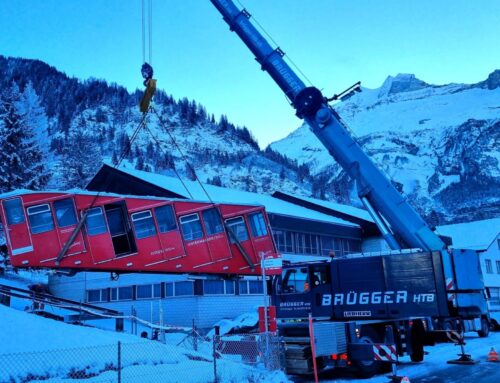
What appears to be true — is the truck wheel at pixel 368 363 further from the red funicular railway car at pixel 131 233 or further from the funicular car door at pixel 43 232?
the funicular car door at pixel 43 232

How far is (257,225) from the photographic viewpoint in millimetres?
18359

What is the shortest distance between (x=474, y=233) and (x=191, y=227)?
1503 inches

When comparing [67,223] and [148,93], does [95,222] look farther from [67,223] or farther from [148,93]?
[148,93]

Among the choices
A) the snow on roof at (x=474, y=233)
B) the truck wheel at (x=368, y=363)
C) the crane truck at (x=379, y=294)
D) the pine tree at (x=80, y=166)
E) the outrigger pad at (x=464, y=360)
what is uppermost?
the pine tree at (x=80, y=166)

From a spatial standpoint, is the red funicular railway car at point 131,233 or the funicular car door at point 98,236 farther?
the funicular car door at point 98,236

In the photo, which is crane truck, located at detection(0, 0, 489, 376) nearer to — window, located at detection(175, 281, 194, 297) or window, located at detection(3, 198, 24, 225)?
window, located at detection(3, 198, 24, 225)

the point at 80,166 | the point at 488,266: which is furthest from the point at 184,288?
the point at 80,166

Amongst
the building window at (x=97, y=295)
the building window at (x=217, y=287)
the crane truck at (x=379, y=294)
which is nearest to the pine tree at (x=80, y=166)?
the building window at (x=97, y=295)

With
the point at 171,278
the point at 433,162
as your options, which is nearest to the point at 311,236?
the point at 171,278

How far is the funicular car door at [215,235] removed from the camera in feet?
57.4

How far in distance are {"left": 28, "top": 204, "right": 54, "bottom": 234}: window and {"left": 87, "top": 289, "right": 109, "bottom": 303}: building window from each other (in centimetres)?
1275

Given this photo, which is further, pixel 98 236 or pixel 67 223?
pixel 98 236

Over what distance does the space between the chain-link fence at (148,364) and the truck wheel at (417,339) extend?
167 inches

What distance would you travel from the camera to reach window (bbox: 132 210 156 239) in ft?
54.2
